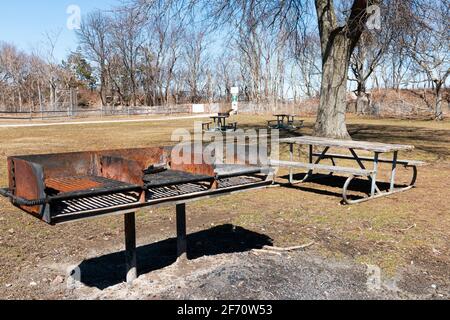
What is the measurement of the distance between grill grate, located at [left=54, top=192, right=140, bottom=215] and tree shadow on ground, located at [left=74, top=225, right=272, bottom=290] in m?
0.97

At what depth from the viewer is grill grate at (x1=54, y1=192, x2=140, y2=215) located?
276 centimetres

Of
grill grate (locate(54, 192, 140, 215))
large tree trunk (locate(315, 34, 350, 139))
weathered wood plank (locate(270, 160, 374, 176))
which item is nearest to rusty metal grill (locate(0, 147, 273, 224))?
grill grate (locate(54, 192, 140, 215))

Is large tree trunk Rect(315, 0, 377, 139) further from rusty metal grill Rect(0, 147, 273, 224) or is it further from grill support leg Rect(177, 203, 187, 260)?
grill support leg Rect(177, 203, 187, 260)

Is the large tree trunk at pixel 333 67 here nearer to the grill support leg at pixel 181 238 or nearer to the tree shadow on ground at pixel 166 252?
the tree shadow on ground at pixel 166 252

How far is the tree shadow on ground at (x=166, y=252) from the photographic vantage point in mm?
3920

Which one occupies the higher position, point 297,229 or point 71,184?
point 71,184

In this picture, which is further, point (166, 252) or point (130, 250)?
Answer: point (166, 252)

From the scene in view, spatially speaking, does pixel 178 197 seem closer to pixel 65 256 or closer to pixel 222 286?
pixel 222 286

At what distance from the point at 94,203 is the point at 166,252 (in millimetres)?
1765

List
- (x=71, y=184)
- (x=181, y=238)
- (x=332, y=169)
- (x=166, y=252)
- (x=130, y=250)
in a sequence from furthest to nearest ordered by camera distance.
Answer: (x=332, y=169)
(x=166, y=252)
(x=181, y=238)
(x=130, y=250)
(x=71, y=184)

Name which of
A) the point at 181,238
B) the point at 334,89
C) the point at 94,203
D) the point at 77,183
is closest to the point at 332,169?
the point at 181,238

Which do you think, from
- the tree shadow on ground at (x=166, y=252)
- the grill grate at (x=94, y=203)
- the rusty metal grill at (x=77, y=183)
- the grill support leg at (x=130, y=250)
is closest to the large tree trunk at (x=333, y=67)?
the tree shadow on ground at (x=166, y=252)

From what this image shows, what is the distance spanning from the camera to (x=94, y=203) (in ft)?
9.72

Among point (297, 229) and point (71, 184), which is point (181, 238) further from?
point (297, 229)
